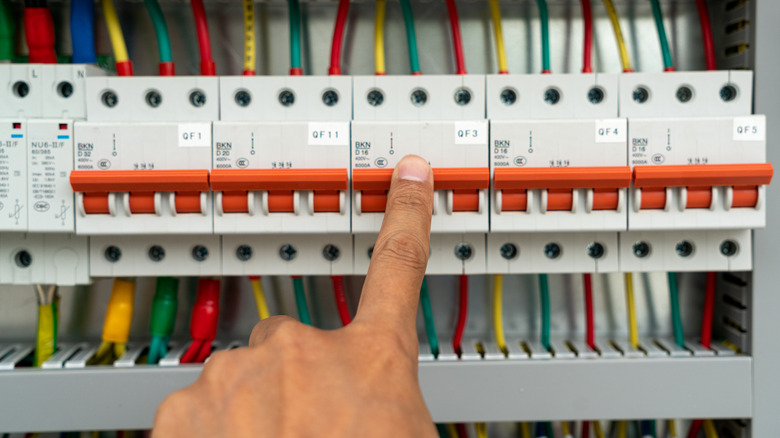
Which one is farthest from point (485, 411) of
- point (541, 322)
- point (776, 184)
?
point (776, 184)

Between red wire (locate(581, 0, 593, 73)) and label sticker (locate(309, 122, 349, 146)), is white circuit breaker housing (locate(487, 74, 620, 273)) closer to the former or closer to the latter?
red wire (locate(581, 0, 593, 73))

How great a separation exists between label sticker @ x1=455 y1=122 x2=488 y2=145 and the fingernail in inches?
2.8

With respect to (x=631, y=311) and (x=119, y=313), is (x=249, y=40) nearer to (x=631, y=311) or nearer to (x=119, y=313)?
(x=119, y=313)

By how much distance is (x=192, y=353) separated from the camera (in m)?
0.80

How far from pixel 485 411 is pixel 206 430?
48 centimetres

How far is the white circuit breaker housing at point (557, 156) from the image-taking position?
67cm

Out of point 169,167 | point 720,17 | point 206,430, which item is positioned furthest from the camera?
point 720,17

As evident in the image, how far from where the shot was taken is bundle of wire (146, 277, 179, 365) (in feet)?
2.62

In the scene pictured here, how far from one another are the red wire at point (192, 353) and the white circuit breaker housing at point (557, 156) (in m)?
0.50

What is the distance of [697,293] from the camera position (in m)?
0.89

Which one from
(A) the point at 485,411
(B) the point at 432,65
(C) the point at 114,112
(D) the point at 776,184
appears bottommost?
(A) the point at 485,411

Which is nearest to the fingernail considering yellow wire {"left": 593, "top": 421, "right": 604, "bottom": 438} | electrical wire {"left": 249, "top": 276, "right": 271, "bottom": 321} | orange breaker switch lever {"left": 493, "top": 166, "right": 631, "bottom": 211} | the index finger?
the index finger

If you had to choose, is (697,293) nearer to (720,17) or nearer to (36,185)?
(720,17)

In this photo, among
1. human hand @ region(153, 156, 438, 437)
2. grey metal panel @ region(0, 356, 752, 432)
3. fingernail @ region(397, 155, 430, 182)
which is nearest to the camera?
human hand @ region(153, 156, 438, 437)
